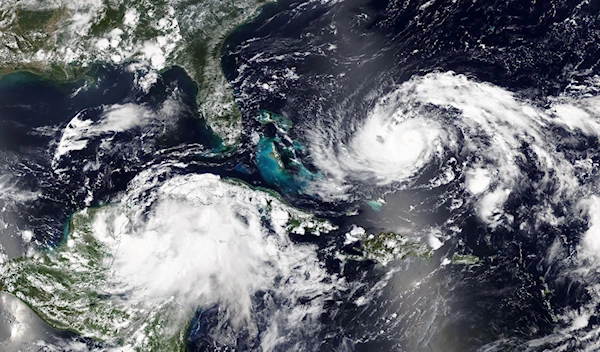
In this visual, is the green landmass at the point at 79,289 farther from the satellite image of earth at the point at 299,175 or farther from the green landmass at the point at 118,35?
the green landmass at the point at 118,35

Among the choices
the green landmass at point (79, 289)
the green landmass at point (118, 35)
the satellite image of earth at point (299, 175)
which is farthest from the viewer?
the green landmass at point (118, 35)

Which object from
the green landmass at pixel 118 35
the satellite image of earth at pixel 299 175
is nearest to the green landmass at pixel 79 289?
the satellite image of earth at pixel 299 175

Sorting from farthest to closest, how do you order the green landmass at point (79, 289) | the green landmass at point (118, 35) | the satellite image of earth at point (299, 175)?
the green landmass at point (118, 35)
the green landmass at point (79, 289)
the satellite image of earth at point (299, 175)

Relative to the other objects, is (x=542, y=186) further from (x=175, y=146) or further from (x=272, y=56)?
(x=175, y=146)

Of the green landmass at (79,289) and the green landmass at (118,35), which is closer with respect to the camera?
the green landmass at (79,289)

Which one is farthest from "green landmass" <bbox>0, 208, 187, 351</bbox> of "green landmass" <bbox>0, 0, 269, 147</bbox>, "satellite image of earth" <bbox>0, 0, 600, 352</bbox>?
"green landmass" <bbox>0, 0, 269, 147</bbox>

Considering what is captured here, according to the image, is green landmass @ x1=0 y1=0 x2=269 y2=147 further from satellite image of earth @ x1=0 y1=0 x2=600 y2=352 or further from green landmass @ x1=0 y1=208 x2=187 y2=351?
green landmass @ x1=0 y1=208 x2=187 y2=351

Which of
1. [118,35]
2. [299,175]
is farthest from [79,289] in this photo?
[118,35]

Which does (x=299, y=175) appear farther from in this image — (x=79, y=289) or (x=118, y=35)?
(x=79, y=289)
